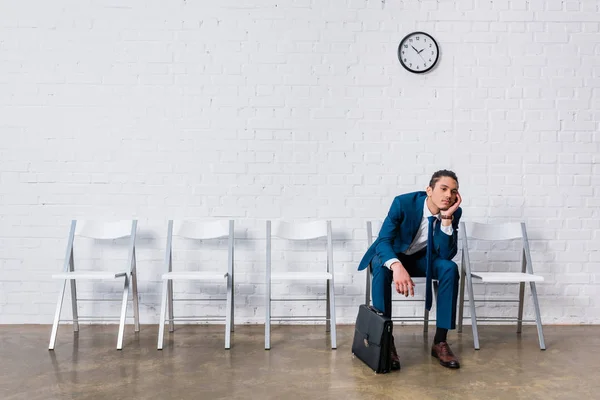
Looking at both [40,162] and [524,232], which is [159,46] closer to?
[40,162]

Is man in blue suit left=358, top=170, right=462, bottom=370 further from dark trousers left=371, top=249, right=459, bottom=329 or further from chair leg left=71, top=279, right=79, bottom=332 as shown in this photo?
chair leg left=71, top=279, right=79, bottom=332

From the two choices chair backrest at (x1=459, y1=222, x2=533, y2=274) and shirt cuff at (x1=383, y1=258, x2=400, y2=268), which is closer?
shirt cuff at (x1=383, y1=258, x2=400, y2=268)

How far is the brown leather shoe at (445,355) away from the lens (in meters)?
2.91

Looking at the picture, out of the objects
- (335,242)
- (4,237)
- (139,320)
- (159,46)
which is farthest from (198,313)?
(159,46)

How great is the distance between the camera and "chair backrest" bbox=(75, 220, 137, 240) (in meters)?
3.73

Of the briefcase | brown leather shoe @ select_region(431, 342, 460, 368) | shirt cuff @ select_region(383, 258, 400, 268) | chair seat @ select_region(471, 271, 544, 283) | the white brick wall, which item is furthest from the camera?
the white brick wall

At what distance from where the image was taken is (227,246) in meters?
3.93

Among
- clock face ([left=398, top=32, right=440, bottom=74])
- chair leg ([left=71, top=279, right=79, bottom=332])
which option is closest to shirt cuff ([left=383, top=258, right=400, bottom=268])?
clock face ([left=398, top=32, right=440, bottom=74])

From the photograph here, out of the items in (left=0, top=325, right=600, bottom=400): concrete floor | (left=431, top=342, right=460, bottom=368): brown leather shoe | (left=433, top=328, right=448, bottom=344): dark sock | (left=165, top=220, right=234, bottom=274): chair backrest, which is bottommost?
(left=0, top=325, right=600, bottom=400): concrete floor

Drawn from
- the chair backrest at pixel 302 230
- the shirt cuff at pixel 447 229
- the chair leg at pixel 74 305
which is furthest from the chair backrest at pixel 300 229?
the chair leg at pixel 74 305

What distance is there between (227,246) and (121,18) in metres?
1.90

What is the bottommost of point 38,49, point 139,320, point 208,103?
point 139,320

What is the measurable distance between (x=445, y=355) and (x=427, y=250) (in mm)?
616

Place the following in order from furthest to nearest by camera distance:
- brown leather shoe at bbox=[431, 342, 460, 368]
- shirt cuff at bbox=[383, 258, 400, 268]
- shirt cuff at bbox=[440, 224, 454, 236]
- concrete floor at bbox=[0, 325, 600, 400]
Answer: shirt cuff at bbox=[440, 224, 454, 236] < shirt cuff at bbox=[383, 258, 400, 268] < brown leather shoe at bbox=[431, 342, 460, 368] < concrete floor at bbox=[0, 325, 600, 400]
